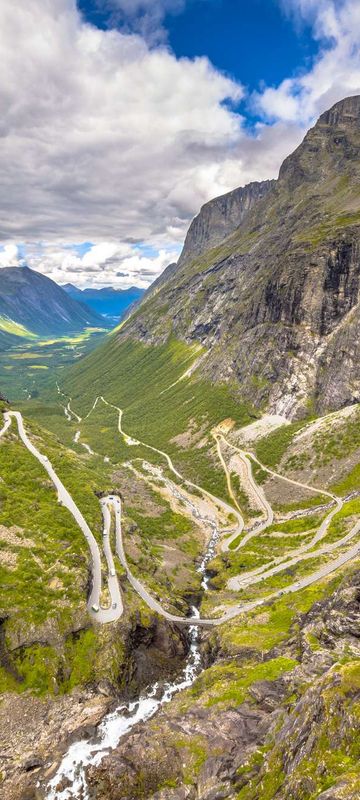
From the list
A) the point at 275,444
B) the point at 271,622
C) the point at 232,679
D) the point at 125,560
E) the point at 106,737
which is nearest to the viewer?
the point at 106,737

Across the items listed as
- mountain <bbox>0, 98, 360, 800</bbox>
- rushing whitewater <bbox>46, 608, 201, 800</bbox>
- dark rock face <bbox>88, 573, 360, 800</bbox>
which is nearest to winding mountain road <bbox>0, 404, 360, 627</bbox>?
mountain <bbox>0, 98, 360, 800</bbox>

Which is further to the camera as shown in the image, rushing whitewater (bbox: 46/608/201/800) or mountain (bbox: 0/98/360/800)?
rushing whitewater (bbox: 46/608/201/800)

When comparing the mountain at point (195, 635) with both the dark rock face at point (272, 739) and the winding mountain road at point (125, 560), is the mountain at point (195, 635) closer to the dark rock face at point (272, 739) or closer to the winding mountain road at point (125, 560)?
the dark rock face at point (272, 739)

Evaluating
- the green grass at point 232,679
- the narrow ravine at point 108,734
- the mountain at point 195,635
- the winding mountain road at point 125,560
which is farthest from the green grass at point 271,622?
the narrow ravine at point 108,734

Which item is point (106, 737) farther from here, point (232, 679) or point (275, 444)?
point (275, 444)

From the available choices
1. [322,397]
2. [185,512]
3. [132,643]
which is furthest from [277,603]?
[322,397]

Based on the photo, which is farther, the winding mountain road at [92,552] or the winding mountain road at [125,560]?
the winding mountain road at [125,560]

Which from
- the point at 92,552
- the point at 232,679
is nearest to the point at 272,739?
the point at 232,679

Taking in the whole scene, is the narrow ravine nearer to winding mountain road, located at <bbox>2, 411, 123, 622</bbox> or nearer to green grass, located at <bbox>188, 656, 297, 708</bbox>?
green grass, located at <bbox>188, 656, 297, 708</bbox>
